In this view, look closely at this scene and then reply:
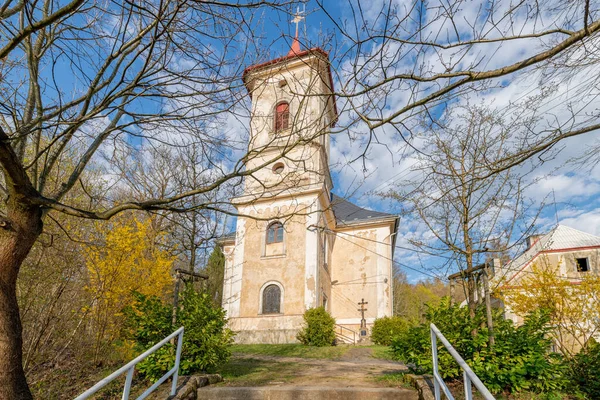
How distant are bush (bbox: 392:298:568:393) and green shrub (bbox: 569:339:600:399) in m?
0.21

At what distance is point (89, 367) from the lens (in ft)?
25.8

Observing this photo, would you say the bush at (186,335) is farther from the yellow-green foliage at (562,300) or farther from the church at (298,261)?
the church at (298,261)

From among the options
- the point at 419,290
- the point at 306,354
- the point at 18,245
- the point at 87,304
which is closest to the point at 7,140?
the point at 18,245

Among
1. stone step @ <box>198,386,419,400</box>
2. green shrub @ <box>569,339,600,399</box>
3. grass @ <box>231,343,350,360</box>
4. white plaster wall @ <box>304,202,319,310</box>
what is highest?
white plaster wall @ <box>304,202,319,310</box>

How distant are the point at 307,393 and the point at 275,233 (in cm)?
1298

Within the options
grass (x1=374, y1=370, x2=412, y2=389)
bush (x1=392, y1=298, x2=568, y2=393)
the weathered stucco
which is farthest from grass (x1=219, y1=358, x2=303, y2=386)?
the weathered stucco

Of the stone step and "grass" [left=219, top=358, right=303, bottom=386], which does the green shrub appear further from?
"grass" [left=219, top=358, right=303, bottom=386]

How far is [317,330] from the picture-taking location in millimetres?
14453

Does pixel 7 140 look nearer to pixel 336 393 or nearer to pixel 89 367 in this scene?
pixel 336 393

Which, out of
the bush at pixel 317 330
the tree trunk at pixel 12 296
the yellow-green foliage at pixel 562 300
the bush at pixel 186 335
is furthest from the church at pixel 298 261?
the tree trunk at pixel 12 296

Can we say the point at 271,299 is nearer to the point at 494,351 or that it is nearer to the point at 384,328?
the point at 384,328

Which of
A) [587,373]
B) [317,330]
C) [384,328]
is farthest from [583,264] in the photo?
[587,373]

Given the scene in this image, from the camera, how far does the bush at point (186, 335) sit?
5539 mm

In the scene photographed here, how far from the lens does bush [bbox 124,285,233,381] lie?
554cm
